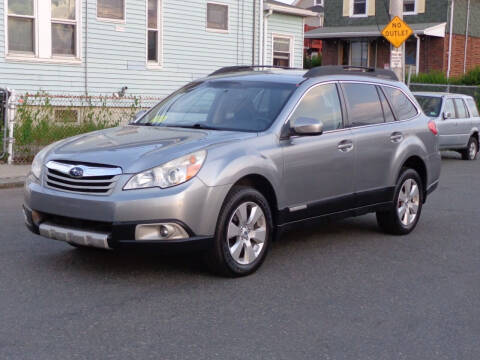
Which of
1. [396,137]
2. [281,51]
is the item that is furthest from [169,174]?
[281,51]

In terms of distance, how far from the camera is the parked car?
57.4 feet

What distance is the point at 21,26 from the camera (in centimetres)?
1780

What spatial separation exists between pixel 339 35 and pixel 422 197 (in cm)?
3133

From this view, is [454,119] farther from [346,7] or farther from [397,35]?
[346,7]

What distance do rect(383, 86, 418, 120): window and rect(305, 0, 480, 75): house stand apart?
28.4 meters

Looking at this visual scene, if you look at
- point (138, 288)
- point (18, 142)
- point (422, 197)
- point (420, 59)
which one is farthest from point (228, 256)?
point (420, 59)

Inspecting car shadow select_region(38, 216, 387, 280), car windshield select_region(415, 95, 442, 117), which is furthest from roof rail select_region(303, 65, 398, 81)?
car windshield select_region(415, 95, 442, 117)

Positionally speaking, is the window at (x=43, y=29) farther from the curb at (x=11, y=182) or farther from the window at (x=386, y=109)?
the window at (x=386, y=109)

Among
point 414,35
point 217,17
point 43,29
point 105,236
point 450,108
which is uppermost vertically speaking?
point 414,35

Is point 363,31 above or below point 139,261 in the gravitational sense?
above

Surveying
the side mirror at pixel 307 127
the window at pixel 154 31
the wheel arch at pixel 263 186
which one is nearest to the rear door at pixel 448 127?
the window at pixel 154 31

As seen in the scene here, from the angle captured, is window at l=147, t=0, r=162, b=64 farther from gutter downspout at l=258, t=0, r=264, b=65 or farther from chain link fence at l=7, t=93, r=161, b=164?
chain link fence at l=7, t=93, r=161, b=164

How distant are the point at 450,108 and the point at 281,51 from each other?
328 inches

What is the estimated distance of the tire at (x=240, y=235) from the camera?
19.9 feet
